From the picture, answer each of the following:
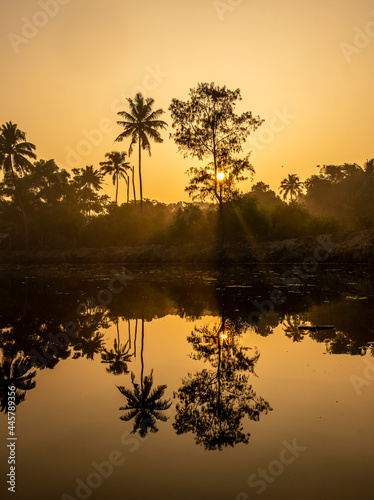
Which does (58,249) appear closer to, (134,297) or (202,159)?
(202,159)

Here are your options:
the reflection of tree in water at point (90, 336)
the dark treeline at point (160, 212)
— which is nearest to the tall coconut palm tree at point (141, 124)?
the dark treeline at point (160, 212)

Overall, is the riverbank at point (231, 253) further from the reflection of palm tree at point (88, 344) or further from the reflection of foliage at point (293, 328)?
the reflection of palm tree at point (88, 344)

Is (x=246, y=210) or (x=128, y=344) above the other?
(x=246, y=210)

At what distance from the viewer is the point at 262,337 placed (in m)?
7.21

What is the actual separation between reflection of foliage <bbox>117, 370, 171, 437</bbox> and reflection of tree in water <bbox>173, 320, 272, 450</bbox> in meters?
0.21

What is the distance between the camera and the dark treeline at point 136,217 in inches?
1517

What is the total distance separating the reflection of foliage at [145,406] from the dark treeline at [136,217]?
3168 cm


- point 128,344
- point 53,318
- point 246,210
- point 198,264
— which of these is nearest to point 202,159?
point 246,210

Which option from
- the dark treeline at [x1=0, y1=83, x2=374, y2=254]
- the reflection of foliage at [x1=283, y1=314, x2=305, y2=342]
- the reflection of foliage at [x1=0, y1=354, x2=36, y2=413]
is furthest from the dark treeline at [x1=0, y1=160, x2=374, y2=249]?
the reflection of foliage at [x1=0, y1=354, x2=36, y2=413]

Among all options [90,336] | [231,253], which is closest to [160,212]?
[231,253]

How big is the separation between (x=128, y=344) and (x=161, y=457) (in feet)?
12.6

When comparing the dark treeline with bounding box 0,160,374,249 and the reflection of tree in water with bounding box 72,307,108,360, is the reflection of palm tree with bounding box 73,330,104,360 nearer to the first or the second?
the reflection of tree in water with bounding box 72,307,108,360

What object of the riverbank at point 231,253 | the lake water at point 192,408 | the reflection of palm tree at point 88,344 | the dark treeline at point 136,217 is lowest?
the lake water at point 192,408

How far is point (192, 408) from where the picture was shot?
159 inches
